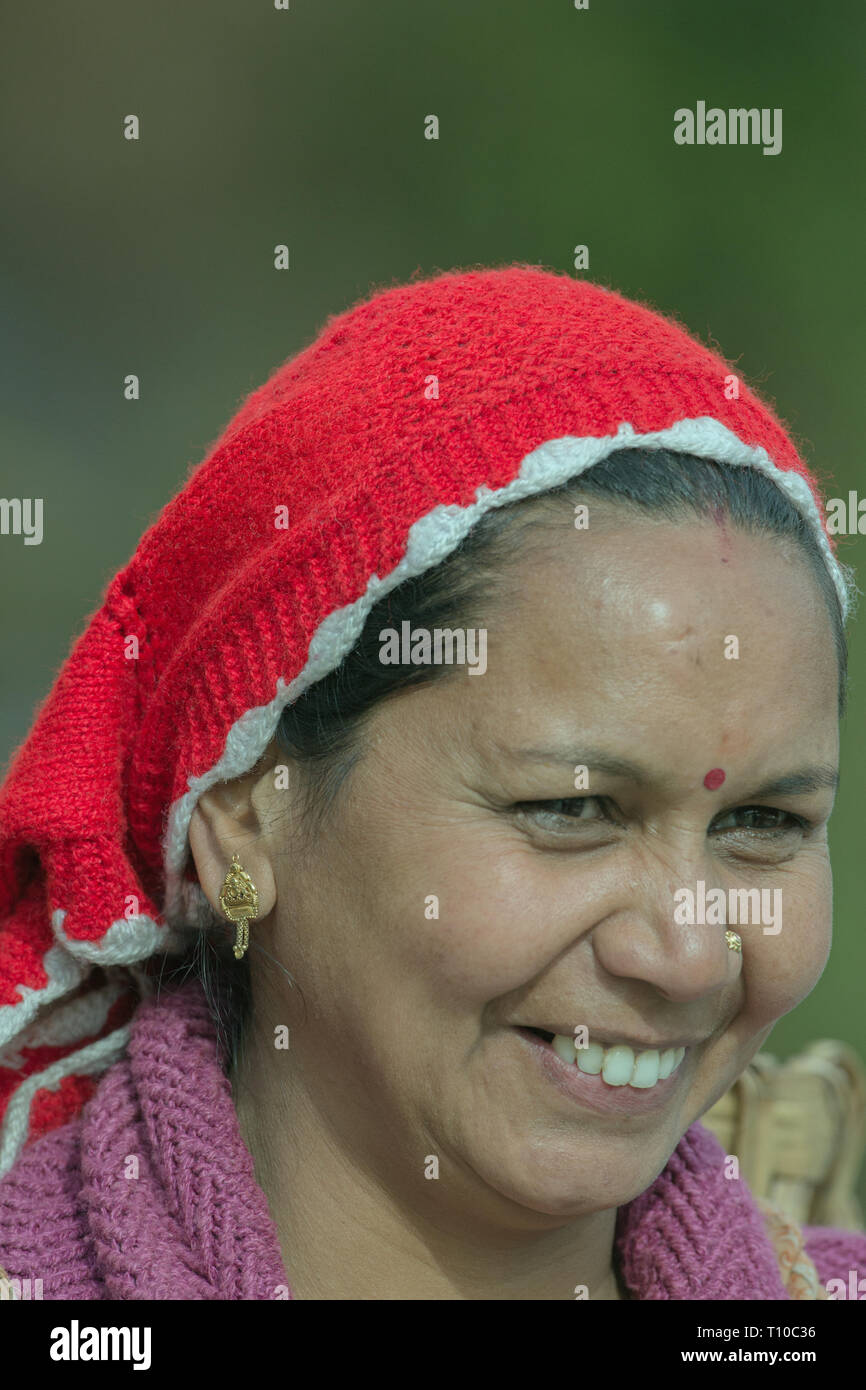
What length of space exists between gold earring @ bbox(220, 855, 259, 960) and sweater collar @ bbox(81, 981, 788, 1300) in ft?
0.93

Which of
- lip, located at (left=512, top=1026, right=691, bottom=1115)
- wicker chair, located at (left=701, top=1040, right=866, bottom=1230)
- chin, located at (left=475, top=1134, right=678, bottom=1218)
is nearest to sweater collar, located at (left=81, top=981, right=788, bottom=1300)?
chin, located at (left=475, top=1134, right=678, bottom=1218)

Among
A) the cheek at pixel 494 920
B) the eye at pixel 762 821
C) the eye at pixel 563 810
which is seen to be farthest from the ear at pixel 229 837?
the eye at pixel 762 821

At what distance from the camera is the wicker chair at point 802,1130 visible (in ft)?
10.3

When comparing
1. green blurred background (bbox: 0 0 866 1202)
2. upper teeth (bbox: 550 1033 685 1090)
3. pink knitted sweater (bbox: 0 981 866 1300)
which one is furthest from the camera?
green blurred background (bbox: 0 0 866 1202)

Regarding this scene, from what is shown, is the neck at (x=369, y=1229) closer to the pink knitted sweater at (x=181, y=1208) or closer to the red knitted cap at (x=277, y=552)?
the pink knitted sweater at (x=181, y=1208)

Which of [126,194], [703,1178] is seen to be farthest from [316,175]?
[703,1178]

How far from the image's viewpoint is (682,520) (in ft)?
6.24

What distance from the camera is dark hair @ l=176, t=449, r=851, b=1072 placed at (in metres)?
1.87

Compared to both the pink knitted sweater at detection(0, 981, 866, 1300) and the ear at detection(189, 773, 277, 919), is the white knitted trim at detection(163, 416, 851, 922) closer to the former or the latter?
the ear at detection(189, 773, 277, 919)

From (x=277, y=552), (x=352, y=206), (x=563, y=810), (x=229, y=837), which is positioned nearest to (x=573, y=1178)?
(x=563, y=810)

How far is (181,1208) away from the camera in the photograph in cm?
206

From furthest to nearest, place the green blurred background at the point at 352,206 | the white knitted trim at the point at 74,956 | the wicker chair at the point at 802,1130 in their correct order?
the green blurred background at the point at 352,206 < the wicker chair at the point at 802,1130 < the white knitted trim at the point at 74,956

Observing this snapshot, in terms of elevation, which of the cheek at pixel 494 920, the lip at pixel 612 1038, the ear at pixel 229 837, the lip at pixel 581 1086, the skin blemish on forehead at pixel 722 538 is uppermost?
the skin blemish on forehead at pixel 722 538

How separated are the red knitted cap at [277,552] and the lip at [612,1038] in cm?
53
